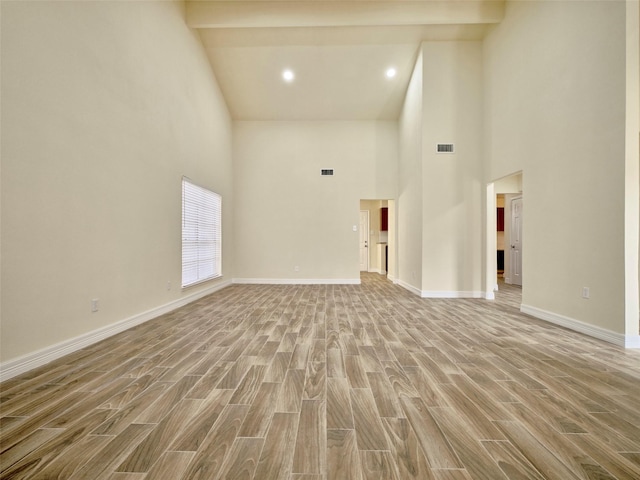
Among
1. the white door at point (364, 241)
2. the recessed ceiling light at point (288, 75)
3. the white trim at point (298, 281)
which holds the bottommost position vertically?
the white trim at point (298, 281)

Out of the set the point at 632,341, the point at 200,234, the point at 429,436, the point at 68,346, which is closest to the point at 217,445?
the point at 429,436

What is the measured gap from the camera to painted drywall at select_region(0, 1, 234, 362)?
2.25 meters

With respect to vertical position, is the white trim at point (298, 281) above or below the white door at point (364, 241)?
below

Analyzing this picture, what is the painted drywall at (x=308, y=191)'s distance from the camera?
24.7 feet

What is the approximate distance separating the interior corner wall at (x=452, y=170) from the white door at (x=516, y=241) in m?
2.44

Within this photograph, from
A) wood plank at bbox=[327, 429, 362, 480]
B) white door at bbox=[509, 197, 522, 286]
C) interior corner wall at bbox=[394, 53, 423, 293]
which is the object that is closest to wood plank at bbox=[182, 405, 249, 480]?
wood plank at bbox=[327, 429, 362, 480]

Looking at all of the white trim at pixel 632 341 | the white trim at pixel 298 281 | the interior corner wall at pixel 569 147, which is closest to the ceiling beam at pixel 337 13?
the interior corner wall at pixel 569 147

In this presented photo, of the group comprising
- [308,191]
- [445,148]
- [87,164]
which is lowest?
[87,164]

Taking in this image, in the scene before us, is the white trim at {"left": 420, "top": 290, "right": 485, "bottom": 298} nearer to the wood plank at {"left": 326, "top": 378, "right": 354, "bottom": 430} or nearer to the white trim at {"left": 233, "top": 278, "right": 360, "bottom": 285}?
the white trim at {"left": 233, "top": 278, "right": 360, "bottom": 285}

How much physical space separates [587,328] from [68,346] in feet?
16.9

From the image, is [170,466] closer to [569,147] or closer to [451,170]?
[569,147]

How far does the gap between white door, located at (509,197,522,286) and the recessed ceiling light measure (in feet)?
19.5

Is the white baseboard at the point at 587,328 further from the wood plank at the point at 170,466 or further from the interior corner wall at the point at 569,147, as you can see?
the wood plank at the point at 170,466

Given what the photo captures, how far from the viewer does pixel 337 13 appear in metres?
5.05
